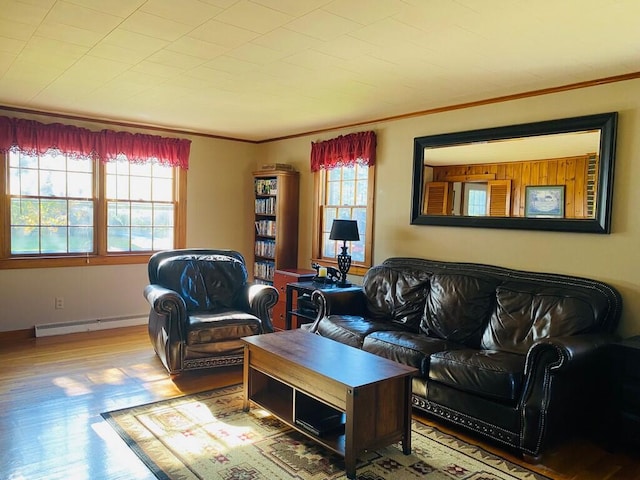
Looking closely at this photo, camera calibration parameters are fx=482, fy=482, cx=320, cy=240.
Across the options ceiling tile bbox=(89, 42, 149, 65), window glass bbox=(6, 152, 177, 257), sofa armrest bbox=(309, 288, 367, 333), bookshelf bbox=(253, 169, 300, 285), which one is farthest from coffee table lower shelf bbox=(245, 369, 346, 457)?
window glass bbox=(6, 152, 177, 257)

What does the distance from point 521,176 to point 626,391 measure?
1.67 m

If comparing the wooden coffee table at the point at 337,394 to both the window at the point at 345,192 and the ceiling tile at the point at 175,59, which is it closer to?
the ceiling tile at the point at 175,59

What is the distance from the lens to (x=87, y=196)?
17.3ft

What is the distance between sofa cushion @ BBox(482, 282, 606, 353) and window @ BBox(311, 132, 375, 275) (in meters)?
1.72

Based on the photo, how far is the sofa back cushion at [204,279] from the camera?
4.32 m

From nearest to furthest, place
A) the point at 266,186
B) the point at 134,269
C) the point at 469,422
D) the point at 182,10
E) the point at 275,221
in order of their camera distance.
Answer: the point at 182,10 → the point at 469,422 → the point at 134,269 → the point at 275,221 → the point at 266,186

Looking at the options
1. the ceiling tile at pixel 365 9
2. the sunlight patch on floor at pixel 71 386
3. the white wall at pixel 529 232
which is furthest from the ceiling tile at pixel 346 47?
the sunlight patch on floor at pixel 71 386

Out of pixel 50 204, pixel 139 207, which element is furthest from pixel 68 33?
pixel 139 207

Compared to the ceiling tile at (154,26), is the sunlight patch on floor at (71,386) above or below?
below

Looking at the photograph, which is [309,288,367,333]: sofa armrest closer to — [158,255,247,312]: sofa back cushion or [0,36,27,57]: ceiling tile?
[158,255,247,312]: sofa back cushion

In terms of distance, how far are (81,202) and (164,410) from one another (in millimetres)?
3014

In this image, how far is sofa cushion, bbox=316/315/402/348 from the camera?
11.8ft

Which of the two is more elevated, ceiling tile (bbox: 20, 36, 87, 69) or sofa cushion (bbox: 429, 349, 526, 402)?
ceiling tile (bbox: 20, 36, 87, 69)

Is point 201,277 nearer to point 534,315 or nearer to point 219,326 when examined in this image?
point 219,326
